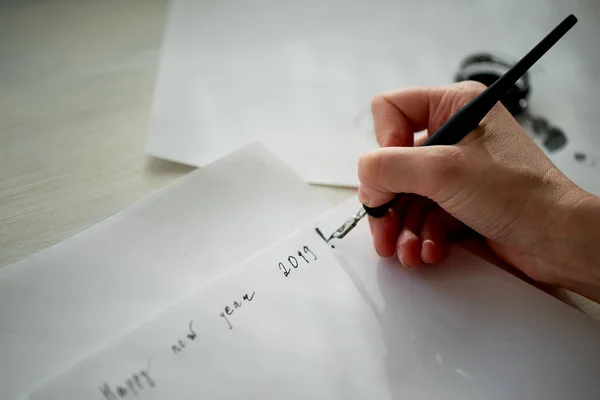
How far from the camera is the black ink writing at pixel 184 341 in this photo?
0.36 m

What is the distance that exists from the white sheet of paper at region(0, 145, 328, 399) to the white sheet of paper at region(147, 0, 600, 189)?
44 mm

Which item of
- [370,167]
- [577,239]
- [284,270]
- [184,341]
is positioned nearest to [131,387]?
[184,341]

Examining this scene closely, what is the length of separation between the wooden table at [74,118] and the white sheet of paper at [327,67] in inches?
1.3

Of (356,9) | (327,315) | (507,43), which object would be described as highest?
(356,9)

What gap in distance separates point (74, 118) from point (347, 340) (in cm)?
40

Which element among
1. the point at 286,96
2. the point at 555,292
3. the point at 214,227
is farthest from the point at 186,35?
the point at 555,292

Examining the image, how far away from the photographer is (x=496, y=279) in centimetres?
43

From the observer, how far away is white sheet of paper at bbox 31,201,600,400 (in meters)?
0.35

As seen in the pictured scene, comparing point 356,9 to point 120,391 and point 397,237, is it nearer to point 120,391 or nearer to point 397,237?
point 397,237

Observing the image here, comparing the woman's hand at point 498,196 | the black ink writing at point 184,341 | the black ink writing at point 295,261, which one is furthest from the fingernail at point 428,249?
the black ink writing at point 184,341

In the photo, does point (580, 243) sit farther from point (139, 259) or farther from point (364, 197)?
point (139, 259)

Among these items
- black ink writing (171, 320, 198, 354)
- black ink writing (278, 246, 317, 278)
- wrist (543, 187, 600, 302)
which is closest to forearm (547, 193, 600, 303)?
wrist (543, 187, 600, 302)

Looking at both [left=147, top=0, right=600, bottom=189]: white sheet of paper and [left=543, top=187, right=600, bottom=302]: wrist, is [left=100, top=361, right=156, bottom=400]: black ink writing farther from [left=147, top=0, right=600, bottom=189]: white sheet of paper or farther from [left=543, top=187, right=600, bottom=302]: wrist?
[left=543, top=187, right=600, bottom=302]: wrist

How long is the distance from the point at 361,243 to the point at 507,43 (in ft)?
1.30
